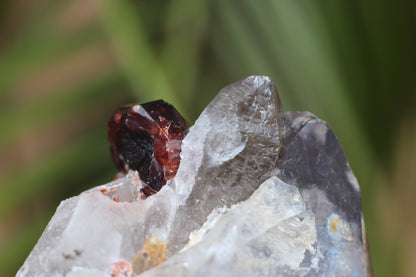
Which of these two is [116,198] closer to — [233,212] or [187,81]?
[233,212]

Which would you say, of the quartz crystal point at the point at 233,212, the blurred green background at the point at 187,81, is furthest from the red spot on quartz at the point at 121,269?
the blurred green background at the point at 187,81

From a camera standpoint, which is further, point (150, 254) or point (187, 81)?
point (187, 81)

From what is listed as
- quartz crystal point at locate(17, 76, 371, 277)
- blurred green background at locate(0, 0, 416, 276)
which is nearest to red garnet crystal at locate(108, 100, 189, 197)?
quartz crystal point at locate(17, 76, 371, 277)

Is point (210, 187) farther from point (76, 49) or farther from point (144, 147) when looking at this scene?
point (76, 49)

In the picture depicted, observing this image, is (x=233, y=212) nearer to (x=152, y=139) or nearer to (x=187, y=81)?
(x=152, y=139)

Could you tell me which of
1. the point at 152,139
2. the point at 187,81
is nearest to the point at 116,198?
the point at 152,139

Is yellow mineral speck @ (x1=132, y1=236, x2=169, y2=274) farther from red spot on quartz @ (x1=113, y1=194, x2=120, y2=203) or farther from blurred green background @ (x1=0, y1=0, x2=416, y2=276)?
blurred green background @ (x1=0, y1=0, x2=416, y2=276)
